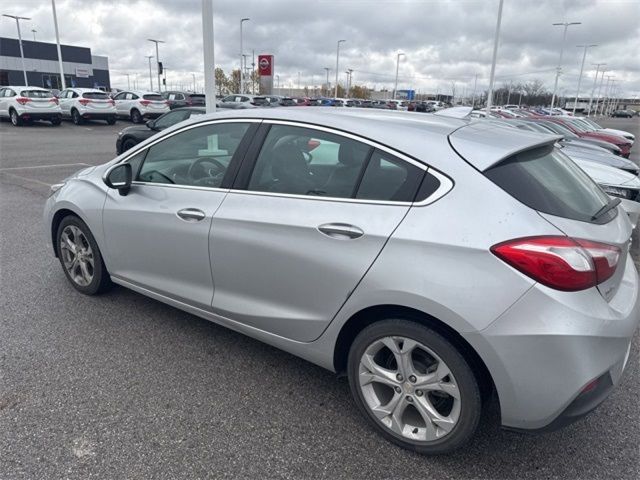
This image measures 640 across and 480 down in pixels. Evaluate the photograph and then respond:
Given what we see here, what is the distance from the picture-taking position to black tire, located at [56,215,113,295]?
12.7 ft

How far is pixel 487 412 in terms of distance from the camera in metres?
2.79

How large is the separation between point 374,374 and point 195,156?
6.39 ft

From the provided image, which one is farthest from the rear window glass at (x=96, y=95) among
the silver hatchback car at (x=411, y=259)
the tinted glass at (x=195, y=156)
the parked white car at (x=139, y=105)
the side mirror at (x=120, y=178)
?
the silver hatchback car at (x=411, y=259)

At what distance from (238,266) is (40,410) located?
1326 mm

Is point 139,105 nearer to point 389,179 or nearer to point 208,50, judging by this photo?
point 208,50

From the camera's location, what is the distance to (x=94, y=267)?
12.9 feet

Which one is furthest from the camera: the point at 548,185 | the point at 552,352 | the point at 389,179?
the point at 389,179

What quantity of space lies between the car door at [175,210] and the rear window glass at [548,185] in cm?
156

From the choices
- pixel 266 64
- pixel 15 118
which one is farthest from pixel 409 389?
pixel 266 64

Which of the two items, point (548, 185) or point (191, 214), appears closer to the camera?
point (548, 185)

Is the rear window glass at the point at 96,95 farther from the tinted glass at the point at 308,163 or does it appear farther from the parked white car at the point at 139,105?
the tinted glass at the point at 308,163

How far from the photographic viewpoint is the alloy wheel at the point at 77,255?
3.98 m

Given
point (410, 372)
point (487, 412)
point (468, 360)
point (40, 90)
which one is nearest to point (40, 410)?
point (410, 372)

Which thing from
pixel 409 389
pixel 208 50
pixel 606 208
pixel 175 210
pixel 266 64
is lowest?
pixel 409 389
